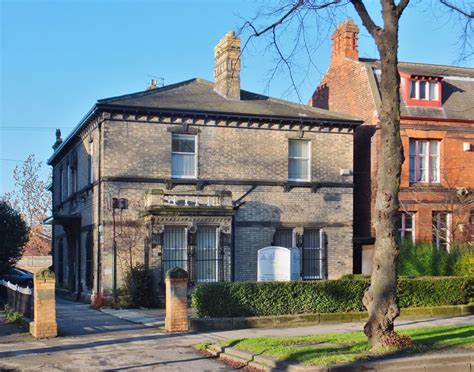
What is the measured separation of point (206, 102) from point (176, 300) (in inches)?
472

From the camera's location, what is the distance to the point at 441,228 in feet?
100

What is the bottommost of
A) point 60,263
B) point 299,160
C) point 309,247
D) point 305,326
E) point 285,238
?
point 305,326

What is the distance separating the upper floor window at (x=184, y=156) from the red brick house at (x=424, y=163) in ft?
26.9

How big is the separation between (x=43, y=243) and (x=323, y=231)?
41.4 metres

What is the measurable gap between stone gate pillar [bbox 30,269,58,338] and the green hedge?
3.71 m

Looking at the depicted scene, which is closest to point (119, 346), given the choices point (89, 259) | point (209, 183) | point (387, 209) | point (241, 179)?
point (387, 209)

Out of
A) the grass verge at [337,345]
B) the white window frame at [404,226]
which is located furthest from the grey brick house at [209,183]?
the grass verge at [337,345]

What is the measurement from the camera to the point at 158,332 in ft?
54.9

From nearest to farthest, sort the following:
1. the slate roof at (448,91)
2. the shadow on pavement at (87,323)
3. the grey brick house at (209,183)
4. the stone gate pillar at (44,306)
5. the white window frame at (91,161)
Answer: the stone gate pillar at (44,306) → the shadow on pavement at (87,323) → the grey brick house at (209,183) → the white window frame at (91,161) → the slate roof at (448,91)

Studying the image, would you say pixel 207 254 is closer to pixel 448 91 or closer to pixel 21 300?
pixel 21 300

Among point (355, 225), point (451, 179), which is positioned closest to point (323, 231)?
point (355, 225)

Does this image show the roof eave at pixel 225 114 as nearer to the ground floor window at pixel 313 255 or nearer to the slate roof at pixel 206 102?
the slate roof at pixel 206 102

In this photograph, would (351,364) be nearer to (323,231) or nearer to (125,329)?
(125,329)

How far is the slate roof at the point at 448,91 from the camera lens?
101 ft
